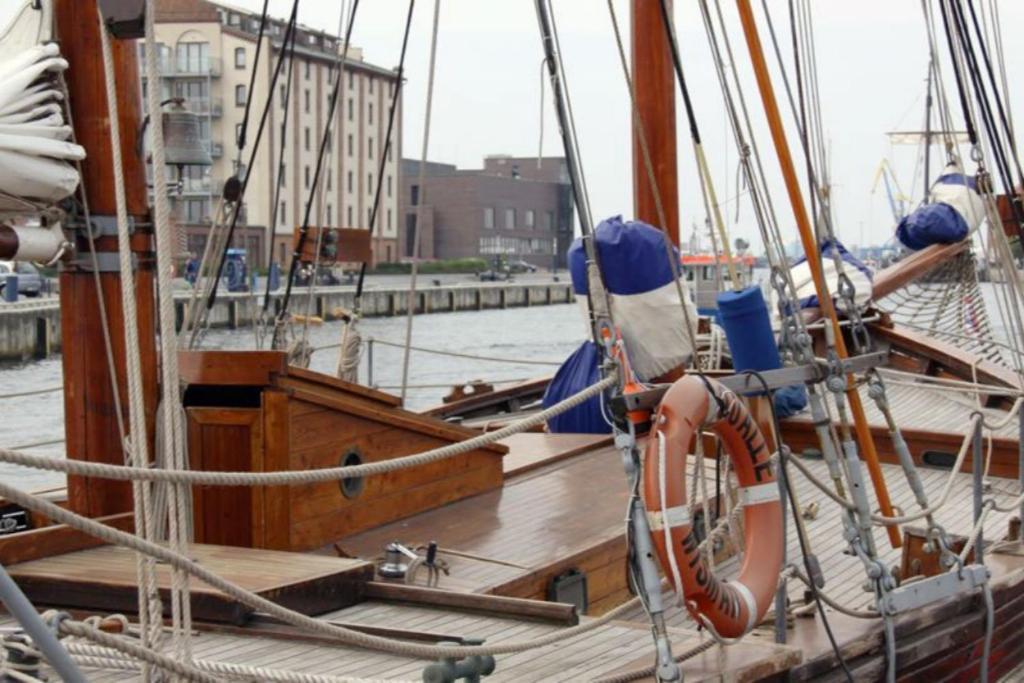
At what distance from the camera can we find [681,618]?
5895 millimetres

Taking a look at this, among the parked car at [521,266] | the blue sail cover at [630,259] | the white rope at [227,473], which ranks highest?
the blue sail cover at [630,259]

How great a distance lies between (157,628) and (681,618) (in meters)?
2.79

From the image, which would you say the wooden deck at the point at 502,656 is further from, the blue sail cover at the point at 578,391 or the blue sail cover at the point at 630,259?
the blue sail cover at the point at 578,391

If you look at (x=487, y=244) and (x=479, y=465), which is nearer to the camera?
(x=479, y=465)

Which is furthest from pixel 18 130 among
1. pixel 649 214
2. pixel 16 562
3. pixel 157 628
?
pixel 649 214

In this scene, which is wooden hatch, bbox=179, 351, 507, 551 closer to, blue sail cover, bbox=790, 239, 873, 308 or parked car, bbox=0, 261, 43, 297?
blue sail cover, bbox=790, 239, 873, 308

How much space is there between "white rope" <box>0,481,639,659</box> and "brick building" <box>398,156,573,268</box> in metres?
70.8

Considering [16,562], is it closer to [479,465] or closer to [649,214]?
[479,465]

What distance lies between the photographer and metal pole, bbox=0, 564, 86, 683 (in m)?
2.69

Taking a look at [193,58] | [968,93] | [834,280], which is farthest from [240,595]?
[193,58]

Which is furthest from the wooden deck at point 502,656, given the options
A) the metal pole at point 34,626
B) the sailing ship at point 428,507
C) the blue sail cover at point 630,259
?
the blue sail cover at point 630,259

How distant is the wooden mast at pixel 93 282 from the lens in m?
5.45

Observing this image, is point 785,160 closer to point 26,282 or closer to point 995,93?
point 995,93

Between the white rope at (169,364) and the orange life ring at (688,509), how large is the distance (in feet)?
4.30
